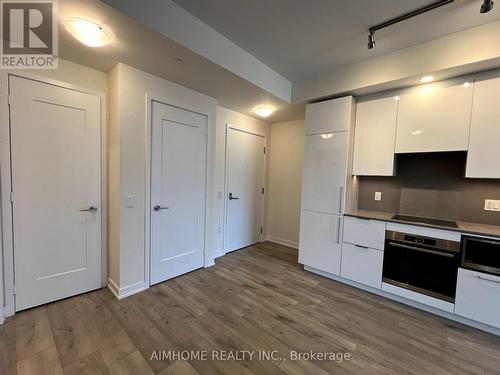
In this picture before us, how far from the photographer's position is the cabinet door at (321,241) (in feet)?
9.37

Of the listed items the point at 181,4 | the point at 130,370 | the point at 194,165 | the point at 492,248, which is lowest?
the point at 130,370

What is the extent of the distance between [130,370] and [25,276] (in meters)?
1.48

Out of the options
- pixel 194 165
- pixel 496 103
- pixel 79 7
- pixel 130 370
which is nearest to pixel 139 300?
pixel 130 370

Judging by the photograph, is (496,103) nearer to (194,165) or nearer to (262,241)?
(194,165)

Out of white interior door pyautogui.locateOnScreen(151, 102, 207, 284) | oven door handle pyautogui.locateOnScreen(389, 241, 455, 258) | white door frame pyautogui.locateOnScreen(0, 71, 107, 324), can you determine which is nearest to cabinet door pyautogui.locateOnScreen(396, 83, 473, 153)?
oven door handle pyautogui.locateOnScreen(389, 241, 455, 258)

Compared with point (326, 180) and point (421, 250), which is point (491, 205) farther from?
point (326, 180)

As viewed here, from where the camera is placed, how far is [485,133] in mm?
2084

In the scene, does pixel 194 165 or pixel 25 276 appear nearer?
pixel 25 276

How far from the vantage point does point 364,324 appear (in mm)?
2078

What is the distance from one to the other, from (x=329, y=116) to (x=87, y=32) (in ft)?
8.68

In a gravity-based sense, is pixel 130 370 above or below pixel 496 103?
below

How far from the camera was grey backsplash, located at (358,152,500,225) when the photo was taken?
235 centimetres

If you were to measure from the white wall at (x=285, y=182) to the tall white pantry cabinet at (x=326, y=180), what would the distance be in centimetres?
97

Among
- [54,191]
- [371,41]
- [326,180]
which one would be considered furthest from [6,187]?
[371,41]
